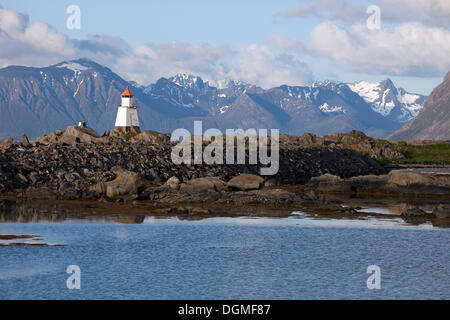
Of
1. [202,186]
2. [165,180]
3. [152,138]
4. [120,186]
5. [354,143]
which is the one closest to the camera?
[120,186]

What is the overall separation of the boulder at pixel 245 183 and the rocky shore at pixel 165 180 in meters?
0.08

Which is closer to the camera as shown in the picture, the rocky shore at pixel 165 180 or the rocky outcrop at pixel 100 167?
the rocky shore at pixel 165 180

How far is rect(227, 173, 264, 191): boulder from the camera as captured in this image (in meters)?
59.5

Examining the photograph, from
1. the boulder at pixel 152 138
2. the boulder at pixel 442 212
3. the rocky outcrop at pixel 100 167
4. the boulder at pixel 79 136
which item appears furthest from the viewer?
the boulder at pixel 152 138

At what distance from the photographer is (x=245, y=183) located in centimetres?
5962

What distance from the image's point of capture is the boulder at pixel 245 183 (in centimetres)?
5950

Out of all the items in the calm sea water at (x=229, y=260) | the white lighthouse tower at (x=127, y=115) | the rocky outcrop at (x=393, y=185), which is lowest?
the calm sea water at (x=229, y=260)

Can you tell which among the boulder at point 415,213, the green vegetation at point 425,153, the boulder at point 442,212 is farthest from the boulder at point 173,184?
the green vegetation at point 425,153

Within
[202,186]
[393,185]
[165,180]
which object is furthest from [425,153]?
[202,186]

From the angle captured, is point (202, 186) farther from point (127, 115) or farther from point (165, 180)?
point (127, 115)

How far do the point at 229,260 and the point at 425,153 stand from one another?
104m

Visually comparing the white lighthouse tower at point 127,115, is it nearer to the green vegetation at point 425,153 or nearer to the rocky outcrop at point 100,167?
the rocky outcrop at point 100,167

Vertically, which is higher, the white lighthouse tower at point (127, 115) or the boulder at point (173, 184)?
the white lighthouse tower at point (127, 115)
